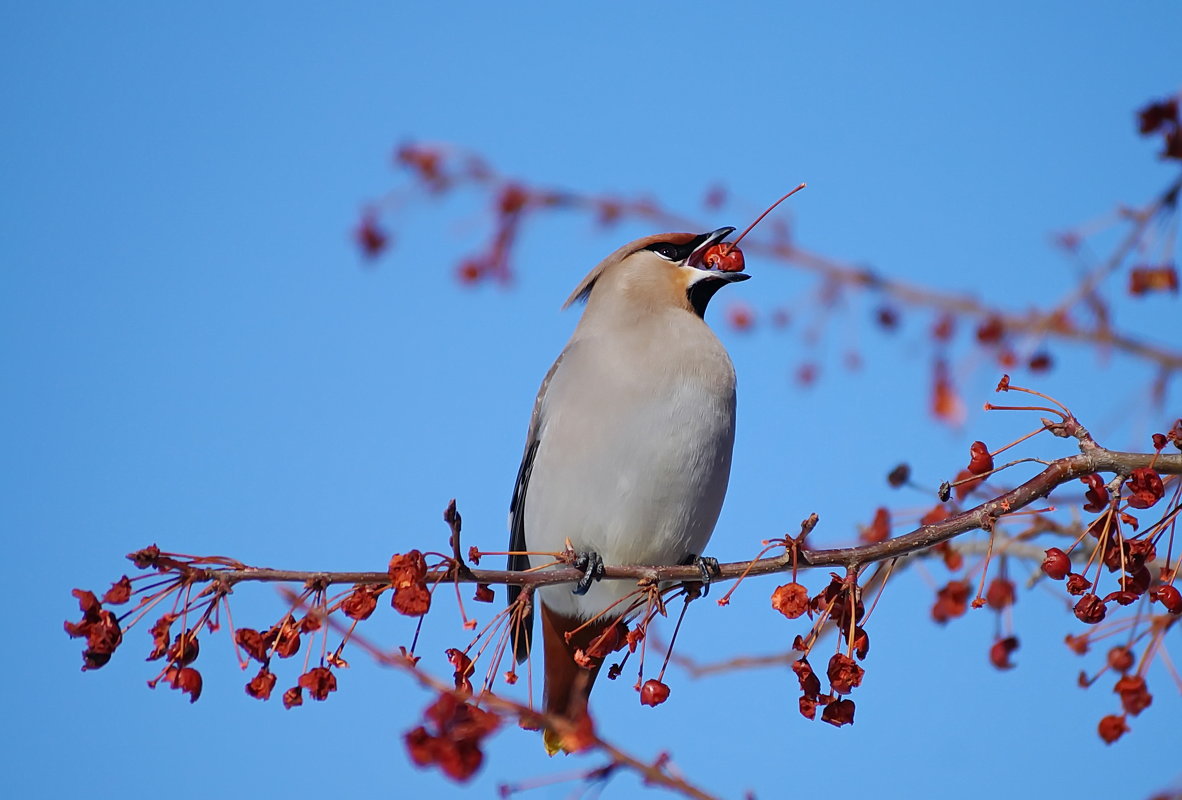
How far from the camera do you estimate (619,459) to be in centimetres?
398

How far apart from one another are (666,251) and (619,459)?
1255mm

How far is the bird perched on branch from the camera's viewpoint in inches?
156

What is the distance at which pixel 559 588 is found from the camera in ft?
14.3

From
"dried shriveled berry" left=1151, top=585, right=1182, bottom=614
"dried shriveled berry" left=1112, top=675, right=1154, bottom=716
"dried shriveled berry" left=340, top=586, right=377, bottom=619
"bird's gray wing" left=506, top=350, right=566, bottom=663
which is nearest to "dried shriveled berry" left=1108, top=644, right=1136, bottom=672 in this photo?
"dried shriveled berry" left=1112, top=675, right=1154, bottom=716

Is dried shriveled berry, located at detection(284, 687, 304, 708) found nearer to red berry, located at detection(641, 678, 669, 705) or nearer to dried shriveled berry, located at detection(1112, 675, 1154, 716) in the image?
red berry, located at detection(641, 678, 669, 705)

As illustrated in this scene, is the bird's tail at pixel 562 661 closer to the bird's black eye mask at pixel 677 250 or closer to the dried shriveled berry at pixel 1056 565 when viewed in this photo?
the bird's black eye mask at pixel 677 250

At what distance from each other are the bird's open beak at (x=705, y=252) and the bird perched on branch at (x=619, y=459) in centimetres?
16

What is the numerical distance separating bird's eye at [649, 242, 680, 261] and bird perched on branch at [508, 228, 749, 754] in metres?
0.36

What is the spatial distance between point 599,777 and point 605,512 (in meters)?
2.08

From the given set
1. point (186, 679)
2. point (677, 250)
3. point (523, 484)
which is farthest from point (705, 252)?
point (186, 679)

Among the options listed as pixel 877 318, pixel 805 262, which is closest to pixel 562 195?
pixel 805 262

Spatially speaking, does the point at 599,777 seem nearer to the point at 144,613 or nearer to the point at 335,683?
the point at 335,683

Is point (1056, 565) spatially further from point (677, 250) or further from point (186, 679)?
point (677, 250)

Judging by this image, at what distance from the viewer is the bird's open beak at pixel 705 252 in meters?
4.64
